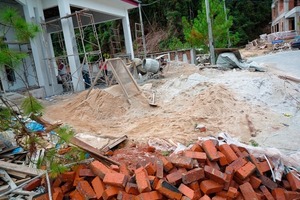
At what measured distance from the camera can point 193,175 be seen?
112 inches

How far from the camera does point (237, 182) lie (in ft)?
10.0

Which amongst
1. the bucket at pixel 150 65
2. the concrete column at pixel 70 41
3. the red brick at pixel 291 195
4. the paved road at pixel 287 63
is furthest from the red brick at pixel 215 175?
the bucket at pixel 150 65

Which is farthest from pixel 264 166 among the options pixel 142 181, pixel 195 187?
pixel 142 181

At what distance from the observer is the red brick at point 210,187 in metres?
2.82

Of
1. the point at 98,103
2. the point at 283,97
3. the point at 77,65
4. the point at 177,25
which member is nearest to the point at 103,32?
the point at 177,25

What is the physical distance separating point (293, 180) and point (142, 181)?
1.96 meters

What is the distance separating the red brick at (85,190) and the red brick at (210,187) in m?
1.31

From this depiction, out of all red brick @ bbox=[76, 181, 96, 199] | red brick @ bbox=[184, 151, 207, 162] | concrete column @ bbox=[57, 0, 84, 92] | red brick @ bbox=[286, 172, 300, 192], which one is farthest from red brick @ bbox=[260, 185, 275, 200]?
concrete column @ bbox=[57, 0, 84, 92]

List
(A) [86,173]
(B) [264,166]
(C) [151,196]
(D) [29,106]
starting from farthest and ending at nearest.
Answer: (B) [264,166]
(A) [86,173]
(C) [151,196]
(D) [29,106]

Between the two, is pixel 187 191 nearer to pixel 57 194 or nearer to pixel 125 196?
pixel 125 196

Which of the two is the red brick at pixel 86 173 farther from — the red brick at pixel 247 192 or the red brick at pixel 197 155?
the red brick at pixel 247 192

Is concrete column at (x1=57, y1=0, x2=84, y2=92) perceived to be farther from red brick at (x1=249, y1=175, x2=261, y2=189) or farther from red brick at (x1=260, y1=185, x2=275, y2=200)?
red brick at (x1=260, y1=185, x2=275, y2=200)

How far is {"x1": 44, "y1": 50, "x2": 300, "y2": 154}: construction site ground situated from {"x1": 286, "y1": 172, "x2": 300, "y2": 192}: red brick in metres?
0.73

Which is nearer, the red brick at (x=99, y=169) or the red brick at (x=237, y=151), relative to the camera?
the red brick at (x=99, y=169)
